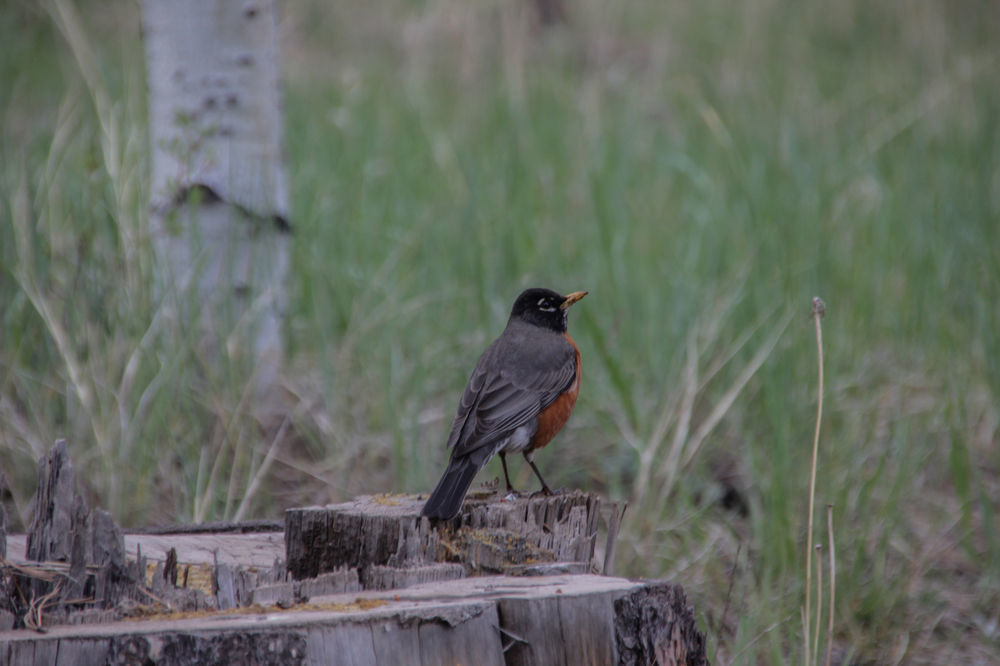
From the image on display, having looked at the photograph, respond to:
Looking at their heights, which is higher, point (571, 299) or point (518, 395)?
point (571, 299)

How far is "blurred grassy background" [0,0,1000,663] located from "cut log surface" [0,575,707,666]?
86 centimetres

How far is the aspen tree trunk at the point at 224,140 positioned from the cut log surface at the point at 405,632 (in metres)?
2.59

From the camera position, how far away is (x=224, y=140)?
15.1 ft

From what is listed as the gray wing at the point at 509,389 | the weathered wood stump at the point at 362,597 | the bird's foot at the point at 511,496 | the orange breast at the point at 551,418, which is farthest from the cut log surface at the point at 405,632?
the orange breast at the point at 551,418

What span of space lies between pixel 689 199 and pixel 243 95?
3.06 m

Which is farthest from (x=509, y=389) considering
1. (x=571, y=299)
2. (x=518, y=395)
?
(x=571, y=299)

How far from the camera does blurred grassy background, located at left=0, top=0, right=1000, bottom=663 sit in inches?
143

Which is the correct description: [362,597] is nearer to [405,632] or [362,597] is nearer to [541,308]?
[405,632]

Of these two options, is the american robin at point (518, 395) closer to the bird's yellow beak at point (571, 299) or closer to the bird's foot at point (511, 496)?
the bird's yellow beak at point (571, 299)

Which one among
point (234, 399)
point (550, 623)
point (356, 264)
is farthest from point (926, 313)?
point (550, 623)

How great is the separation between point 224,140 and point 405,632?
3.36m

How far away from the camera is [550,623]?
188 cm

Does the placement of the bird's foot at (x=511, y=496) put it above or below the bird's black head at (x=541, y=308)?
below

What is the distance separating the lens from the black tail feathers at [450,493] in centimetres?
240
